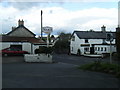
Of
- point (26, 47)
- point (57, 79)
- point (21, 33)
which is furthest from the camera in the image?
point (21, 33)

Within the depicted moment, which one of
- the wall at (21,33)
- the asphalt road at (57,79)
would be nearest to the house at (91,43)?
the wall at (21,33)

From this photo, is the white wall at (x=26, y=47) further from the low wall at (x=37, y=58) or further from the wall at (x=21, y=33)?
the low wall at (x=37, y=58)

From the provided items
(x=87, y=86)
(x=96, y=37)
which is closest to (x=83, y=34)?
(x=96, y=37)

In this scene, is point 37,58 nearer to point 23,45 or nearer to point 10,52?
point 10,52

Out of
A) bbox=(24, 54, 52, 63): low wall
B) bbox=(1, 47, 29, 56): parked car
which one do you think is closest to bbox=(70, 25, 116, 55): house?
bbox=(1, 47, 29, 56): parked car

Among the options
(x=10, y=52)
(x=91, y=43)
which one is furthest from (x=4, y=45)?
(x=91, y=43)

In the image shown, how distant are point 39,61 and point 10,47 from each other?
14.7m

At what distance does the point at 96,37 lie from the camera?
47938mm

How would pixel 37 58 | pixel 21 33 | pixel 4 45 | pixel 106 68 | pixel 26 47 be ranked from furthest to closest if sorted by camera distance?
pixel 21 33 → pixel 26 47 → pixel 4 45 → pixel 37 58 → pixel 106 68

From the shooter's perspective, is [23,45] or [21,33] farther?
[21,33]

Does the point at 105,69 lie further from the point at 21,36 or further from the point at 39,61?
the point at 21,36

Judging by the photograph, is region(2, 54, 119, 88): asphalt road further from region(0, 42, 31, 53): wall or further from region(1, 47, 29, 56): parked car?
region(0, 42, 31, 53): wall

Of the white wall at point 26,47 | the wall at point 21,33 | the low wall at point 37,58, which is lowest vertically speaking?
the low wall at point 37,58

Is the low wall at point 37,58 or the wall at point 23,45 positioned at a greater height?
the wall at point 23,45
